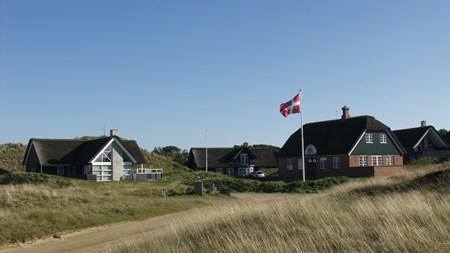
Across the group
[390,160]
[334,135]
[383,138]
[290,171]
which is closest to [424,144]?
[390,160]

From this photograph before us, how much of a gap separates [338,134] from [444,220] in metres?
46.9

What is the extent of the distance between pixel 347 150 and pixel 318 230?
4376cm

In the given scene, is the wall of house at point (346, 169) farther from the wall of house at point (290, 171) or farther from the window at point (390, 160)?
the window at point (390, 160)

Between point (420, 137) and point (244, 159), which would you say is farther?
point (244, 159)

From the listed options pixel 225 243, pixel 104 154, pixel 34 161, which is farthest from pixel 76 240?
pixel 34 161

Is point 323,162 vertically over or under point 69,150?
under

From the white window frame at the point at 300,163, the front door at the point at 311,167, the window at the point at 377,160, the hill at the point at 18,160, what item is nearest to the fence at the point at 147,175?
the hill at the point at 18,160

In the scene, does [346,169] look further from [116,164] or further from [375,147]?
[116,164]

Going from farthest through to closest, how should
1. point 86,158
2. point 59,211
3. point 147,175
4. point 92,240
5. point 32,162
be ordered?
point 32,162 < point 86,158 < point 147,175 < point 59,211 < point 92,240

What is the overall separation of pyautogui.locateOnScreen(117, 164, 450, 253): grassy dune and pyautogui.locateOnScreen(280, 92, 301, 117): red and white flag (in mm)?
31043

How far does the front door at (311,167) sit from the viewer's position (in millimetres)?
55812

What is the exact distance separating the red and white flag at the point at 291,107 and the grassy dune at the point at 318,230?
31.0 m

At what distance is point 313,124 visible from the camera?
202ft

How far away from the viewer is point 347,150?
2019 inches
